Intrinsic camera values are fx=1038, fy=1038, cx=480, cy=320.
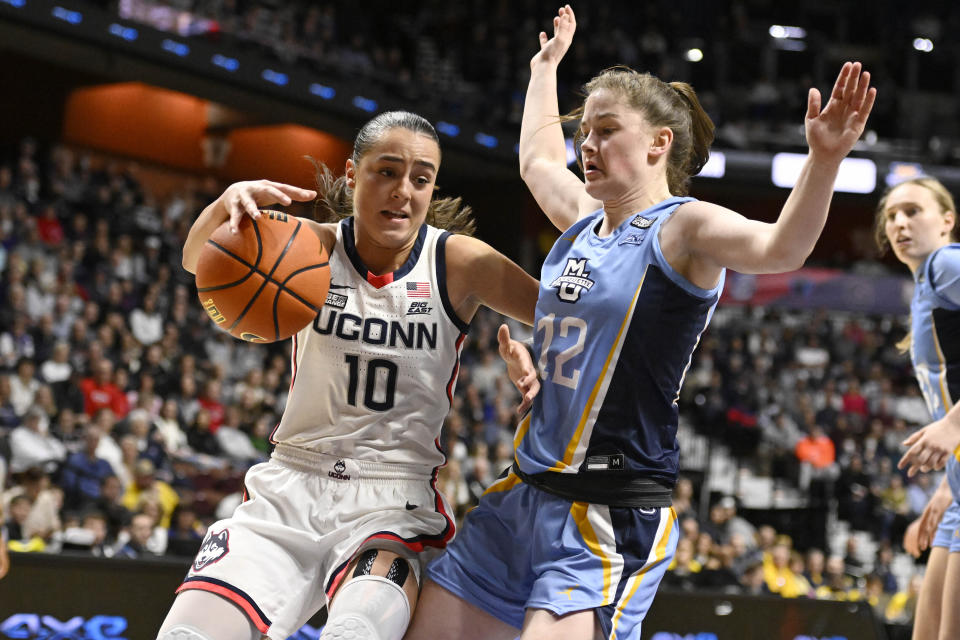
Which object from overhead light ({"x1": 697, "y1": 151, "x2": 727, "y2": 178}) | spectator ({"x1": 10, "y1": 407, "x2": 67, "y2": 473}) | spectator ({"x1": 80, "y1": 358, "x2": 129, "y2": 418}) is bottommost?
spectator ({"x1": 10, "y1": 407, "x2": 67, "y2": 473})

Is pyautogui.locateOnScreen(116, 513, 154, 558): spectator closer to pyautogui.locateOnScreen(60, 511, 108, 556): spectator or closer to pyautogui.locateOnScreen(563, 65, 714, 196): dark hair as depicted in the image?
pyautogui.locateOnScreen(60, 511, 108, 556): spectator

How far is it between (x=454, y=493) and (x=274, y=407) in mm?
2190

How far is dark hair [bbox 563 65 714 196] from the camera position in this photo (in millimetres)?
2971

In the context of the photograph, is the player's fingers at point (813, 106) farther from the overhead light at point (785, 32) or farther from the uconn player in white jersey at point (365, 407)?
the overhead light at point (785, 32)

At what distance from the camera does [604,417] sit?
2.81m

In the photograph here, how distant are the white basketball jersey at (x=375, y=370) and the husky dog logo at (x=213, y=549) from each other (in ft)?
1.18

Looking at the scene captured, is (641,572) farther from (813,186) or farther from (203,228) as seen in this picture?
(203,228)

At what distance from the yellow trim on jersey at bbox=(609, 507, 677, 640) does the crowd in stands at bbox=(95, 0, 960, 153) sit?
44.2ft

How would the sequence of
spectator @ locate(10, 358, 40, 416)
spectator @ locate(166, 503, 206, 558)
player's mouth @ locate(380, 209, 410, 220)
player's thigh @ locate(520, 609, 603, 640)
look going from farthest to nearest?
spectator @ locate(10, 358, 40, 416) → spectator @ locate(166, 503, 206, 558) → player's mouth @ locate(380, 209, 410, 220) → player's thigh @ locate(520, 609, 603, 640)

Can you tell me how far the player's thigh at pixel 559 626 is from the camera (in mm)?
2654

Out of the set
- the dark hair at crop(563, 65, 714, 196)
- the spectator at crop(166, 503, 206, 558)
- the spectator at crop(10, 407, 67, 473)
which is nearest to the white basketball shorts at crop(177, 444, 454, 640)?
the dark hair at crop(563, 65, 714, 196)

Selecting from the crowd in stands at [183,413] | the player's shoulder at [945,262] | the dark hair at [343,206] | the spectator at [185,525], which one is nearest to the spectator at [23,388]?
the crowd in stands at [183,413]

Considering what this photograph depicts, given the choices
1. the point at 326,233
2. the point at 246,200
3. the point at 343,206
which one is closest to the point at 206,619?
the point at 246,200

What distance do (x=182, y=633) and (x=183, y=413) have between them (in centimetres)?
779
